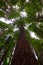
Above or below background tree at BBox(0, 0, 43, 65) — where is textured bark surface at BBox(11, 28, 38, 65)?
below

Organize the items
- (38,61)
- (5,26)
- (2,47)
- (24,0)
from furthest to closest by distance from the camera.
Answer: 1. (24,0)
2. (5,26)
3. (2,47)
4. (38,61)

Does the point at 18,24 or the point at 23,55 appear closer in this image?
the point at 23,55

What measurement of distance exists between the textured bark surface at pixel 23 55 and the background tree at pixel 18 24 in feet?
0.15

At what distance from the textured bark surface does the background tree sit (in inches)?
1.8

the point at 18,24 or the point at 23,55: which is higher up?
the point at 18,24

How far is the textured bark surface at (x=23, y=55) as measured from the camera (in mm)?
1604

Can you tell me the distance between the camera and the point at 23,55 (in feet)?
5.39

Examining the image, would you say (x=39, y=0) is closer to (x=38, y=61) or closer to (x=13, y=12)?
(x=13, y=12)

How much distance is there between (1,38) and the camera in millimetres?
1805

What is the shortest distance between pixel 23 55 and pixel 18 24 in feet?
1.56

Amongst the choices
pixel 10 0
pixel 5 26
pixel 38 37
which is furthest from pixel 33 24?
pixel 10 0

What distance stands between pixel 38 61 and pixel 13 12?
2.37 feet

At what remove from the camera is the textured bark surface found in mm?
→ 1604

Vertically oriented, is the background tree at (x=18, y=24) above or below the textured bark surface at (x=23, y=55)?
above
